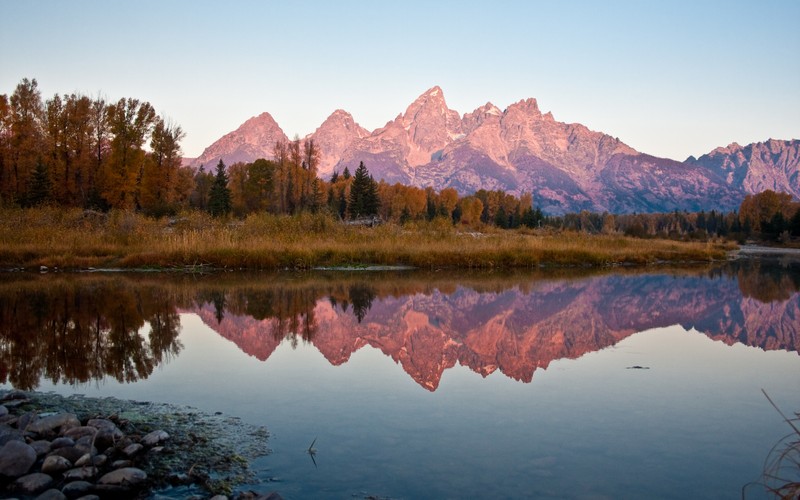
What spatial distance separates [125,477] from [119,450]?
21.6 inches

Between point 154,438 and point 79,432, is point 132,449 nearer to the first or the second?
point 154,438

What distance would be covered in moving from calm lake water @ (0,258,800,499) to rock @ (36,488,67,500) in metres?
1.23

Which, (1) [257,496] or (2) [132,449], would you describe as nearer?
(1) [257,496]

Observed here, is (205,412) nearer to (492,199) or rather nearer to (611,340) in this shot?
(611,340)

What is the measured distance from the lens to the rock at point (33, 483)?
386 cm

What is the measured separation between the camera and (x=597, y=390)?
6.68 m

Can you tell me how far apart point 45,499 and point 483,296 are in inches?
463

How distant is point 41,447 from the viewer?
14.2ft

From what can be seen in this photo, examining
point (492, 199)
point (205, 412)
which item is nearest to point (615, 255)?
point (205, 412)

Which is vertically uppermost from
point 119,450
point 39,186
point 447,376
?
point 39,186

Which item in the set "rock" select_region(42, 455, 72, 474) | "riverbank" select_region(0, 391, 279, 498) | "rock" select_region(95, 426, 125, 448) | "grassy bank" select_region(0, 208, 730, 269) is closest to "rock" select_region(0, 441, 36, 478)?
"riverbank" select_region(0, 391, 279, 498)

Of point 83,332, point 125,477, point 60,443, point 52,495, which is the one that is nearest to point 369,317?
point 83,332

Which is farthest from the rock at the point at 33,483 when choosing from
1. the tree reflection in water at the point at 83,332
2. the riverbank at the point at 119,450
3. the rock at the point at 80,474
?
the tree reflection in water at the point at 83,332

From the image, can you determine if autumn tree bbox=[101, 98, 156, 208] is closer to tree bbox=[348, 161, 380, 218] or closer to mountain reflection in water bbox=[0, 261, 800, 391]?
tree bbox=[348, 161, 380, 218]
